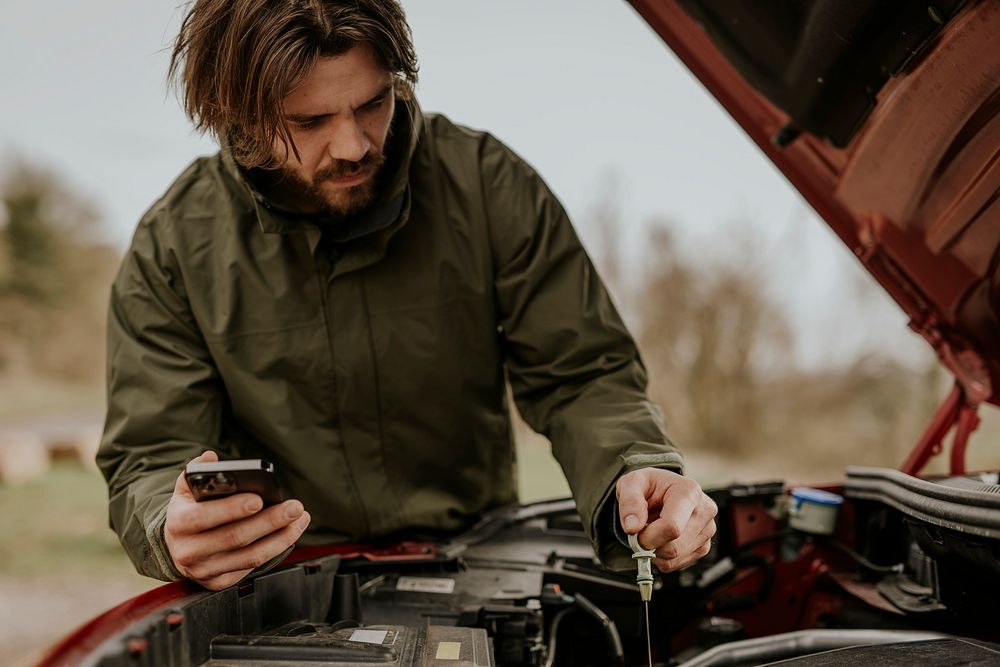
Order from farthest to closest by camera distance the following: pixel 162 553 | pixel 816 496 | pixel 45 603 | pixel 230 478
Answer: pixel 45 603 → pixel 816 496 → pixel 162 553 → pixel 230 478

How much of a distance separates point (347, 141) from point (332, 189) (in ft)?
0.44

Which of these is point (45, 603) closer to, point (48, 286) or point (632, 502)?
point (48, 286)

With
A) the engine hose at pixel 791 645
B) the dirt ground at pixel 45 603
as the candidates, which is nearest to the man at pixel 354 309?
the engine hose at pixel 791 645

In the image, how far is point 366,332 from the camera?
1.59 m

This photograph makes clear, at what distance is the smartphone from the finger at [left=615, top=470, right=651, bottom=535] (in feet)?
1.74

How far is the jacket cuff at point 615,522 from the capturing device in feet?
4.25

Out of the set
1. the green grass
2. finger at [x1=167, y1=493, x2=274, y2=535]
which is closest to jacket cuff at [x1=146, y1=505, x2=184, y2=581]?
finger at [x1=167, y1=493, x2=274, y2=535]

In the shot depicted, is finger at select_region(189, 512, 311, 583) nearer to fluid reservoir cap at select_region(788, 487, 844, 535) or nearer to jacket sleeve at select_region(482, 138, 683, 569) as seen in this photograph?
jacket sleeve at select_region(482, 138, 683, 569)

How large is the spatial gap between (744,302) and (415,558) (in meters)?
5.42

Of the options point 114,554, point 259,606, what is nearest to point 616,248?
point 114,554

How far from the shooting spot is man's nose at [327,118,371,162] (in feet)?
4.46

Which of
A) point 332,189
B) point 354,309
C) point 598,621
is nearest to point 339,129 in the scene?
point 332,189

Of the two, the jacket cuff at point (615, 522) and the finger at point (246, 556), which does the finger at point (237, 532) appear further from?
the jacket cuff at point (615, 522)

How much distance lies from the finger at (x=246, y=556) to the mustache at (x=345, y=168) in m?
0.66
